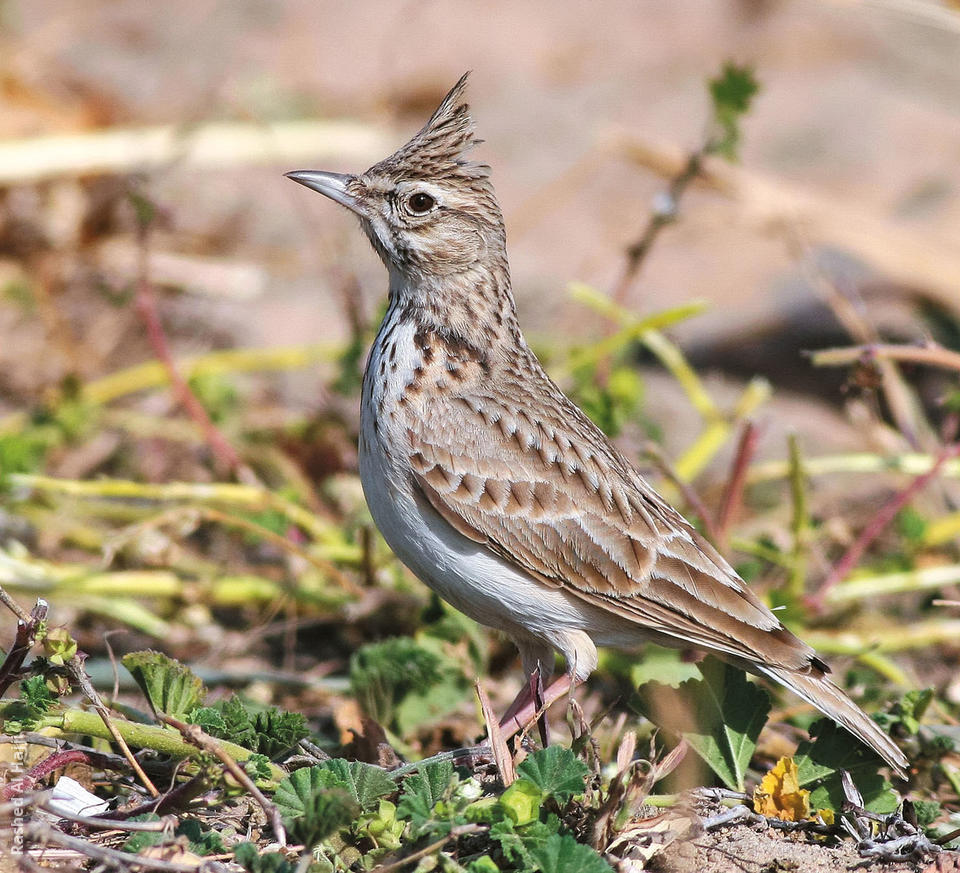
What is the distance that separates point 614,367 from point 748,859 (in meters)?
3.61

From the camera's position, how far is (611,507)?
429 centimetres

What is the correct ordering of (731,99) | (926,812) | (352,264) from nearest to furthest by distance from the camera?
(926,812) → (731,99) → (352,264)

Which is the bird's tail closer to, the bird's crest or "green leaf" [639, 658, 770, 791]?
"green leaf" [639, 658, 770, 791]

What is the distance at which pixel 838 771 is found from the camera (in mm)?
3963

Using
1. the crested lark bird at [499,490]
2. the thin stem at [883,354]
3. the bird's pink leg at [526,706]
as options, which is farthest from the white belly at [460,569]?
the thin stem at [883,354]

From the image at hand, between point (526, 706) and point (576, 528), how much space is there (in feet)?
2.08

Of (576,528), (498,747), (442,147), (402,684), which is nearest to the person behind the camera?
(498,747)

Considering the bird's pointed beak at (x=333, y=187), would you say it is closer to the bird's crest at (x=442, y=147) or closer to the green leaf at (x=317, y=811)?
the bird's crest at (x=442, y=147)

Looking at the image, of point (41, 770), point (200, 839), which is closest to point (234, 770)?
point (200, 839)

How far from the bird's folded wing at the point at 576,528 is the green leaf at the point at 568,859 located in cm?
105

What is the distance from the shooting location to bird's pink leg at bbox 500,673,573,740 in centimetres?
410

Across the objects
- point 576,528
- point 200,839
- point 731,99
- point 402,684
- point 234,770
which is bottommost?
point 402,684

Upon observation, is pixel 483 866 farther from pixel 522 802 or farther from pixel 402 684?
pixel 402 684

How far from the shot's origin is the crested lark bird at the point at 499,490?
4102 mm
